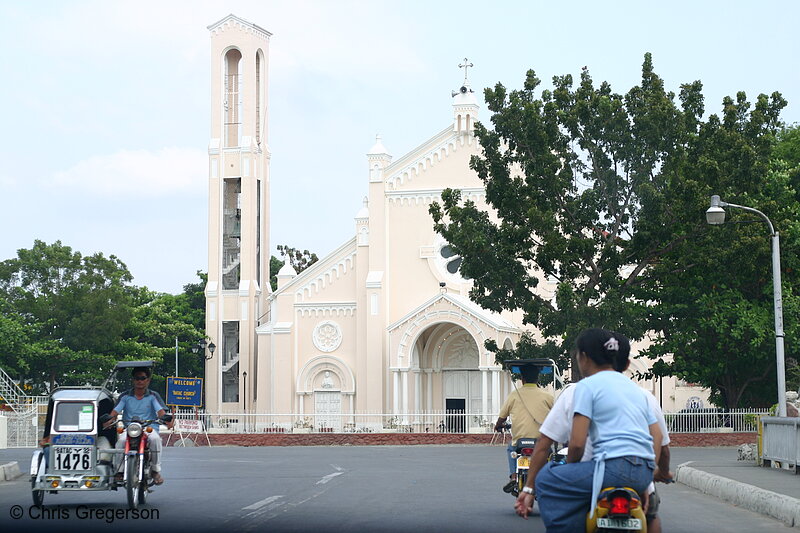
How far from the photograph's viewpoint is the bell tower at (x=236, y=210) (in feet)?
192

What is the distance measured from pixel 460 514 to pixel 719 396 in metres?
36.0

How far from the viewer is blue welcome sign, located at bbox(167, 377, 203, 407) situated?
4328cm

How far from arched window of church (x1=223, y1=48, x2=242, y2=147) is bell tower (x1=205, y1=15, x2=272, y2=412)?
0.16 feet

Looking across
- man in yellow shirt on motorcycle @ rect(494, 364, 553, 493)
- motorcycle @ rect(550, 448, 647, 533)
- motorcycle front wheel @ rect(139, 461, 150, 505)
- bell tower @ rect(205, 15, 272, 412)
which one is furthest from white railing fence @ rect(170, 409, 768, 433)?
motorcycle @ rect(550, 448, 647, 533)

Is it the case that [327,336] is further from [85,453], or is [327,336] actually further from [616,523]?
[616,523]

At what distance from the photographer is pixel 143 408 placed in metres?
14.2

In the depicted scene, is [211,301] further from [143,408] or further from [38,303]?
[143,408]

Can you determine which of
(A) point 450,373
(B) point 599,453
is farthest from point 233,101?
(B) point 599,453

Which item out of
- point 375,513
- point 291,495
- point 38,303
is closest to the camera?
point 375,513

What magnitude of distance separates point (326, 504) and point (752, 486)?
5.61 meters

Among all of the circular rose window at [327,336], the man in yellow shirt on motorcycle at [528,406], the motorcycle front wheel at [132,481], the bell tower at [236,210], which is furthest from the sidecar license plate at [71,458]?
the bell tower at [236,210]

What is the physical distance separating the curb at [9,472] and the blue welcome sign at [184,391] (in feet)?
74.5

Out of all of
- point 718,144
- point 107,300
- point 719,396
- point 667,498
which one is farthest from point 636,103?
point 107,300

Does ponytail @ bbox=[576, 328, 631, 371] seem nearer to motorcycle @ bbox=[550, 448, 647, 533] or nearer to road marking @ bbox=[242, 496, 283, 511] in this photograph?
motorcycle @ bbox=[550, 448, 647, 533]
